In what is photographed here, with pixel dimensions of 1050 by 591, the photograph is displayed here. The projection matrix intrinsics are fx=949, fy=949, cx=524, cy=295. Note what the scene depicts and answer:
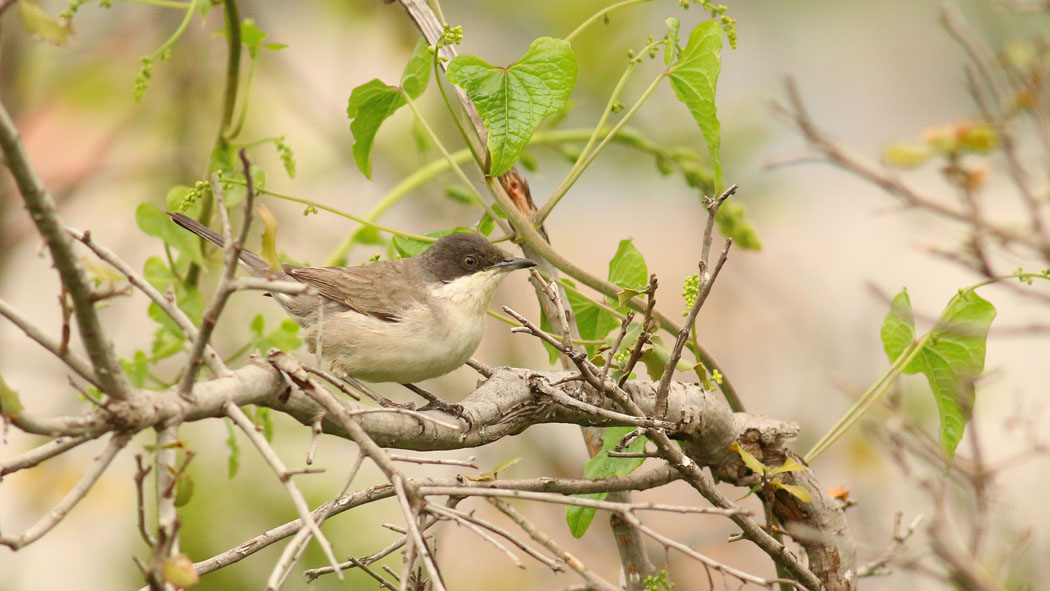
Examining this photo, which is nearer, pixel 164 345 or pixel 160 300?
pixel 160 300

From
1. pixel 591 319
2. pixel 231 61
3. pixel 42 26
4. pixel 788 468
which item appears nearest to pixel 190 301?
pixel 231 61

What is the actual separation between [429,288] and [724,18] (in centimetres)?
187

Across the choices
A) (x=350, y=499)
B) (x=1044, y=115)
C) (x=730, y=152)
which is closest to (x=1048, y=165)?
(x=1044, y=115)

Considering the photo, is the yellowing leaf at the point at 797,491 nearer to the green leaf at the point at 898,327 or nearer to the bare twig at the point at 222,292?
the green leaf at the point at 898,327

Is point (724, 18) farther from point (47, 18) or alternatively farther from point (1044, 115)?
point (47, 18)

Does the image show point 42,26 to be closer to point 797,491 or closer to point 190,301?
point 190,301

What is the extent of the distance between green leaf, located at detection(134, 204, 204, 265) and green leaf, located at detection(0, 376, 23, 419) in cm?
210

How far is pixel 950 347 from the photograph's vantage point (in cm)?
307

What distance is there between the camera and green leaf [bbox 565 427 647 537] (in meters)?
2.84

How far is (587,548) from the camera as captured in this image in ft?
22.7

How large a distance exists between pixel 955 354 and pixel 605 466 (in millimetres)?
1201

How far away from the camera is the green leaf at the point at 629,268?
3.29 metres

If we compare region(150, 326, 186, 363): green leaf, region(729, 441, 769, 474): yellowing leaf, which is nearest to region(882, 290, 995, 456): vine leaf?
region(729, 441, 769, 474): yellowing leaf

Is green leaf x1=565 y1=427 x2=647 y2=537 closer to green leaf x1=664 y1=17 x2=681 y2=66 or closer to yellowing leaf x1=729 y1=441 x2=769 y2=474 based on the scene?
yellowing leaf x1=729 y1=441 x2=769 y2=474
